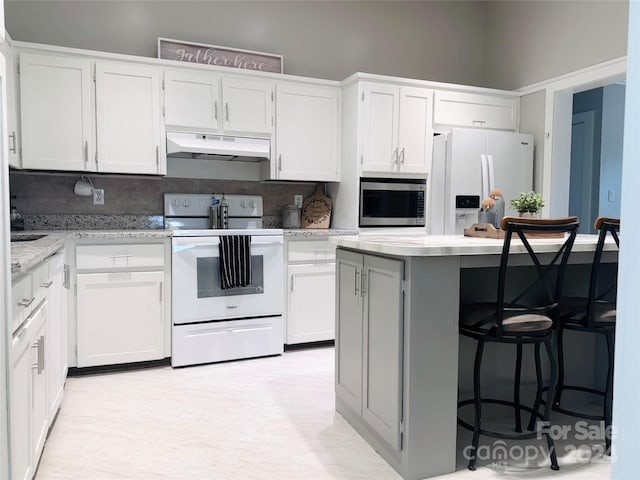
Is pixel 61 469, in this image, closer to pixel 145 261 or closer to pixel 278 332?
pixel 145 261

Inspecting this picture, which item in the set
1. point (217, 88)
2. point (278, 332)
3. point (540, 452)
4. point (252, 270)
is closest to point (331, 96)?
point (217, 88)

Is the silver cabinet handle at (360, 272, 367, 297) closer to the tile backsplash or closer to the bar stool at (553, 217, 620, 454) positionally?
the bar stool at (553, 217, 620, 454)

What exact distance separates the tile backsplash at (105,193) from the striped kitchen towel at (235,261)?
0.83 metres

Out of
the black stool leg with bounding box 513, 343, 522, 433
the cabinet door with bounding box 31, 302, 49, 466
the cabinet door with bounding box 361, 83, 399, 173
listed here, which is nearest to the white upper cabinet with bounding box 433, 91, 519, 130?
the cabinet door with bounding box 361, 83, 399, 173

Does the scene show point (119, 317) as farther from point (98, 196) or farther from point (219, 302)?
point (98, 196)

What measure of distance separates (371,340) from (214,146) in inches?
82.8

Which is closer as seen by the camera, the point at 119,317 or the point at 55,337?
the point at 55,337

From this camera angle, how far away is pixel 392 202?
4043mm

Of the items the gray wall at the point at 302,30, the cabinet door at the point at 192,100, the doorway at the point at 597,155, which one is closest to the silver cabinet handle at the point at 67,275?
the cabinet door at the point at 192,100

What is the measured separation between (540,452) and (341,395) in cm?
96

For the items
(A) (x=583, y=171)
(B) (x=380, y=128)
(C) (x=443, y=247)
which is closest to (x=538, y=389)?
(C) (x=443, y=247)

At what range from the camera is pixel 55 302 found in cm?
237

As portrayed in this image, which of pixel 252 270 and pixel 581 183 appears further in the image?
pixel 581 183

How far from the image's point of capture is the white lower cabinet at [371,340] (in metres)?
1.91
